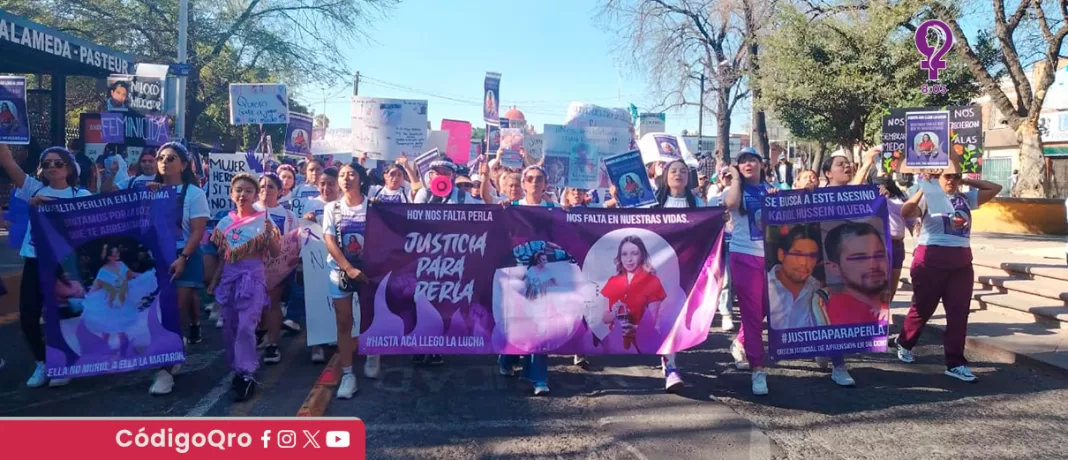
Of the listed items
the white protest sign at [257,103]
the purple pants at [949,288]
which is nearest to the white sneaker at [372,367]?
the purple pants at [949,288]

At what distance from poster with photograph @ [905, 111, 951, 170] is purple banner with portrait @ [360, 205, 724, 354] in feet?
8.38

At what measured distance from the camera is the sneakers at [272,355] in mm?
5836

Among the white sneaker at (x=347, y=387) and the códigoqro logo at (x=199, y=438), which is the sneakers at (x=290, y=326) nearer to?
the white sneaker at (x=347, y=387)

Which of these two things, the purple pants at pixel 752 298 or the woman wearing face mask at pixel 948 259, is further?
the woman wearing face mask at pixel 948 259

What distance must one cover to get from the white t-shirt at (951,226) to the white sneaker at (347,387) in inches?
173

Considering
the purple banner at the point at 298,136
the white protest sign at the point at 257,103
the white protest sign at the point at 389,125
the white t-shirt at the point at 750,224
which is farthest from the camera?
the purple banner at the point at 298,136

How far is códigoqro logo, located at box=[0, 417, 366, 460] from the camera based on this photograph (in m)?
2.48

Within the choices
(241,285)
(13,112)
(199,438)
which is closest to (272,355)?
(241,285)

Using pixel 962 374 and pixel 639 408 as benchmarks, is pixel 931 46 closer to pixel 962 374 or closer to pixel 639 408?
pixel 962 374

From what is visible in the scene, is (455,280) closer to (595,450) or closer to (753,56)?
(595,450)

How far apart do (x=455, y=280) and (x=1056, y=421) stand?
394 cm

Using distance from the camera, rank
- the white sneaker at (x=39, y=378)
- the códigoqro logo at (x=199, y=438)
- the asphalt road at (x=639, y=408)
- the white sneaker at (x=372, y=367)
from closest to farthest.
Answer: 1. the códigoqro logo at (x=199, y=438)
2. the asphalt road at (x=639, y=408)
3. the white sneaker at (x=39, y=378)
4. the white sneaker at (x=372, y=367)

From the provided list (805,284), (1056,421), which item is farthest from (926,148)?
(1056,421)

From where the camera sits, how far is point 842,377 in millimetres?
5402
